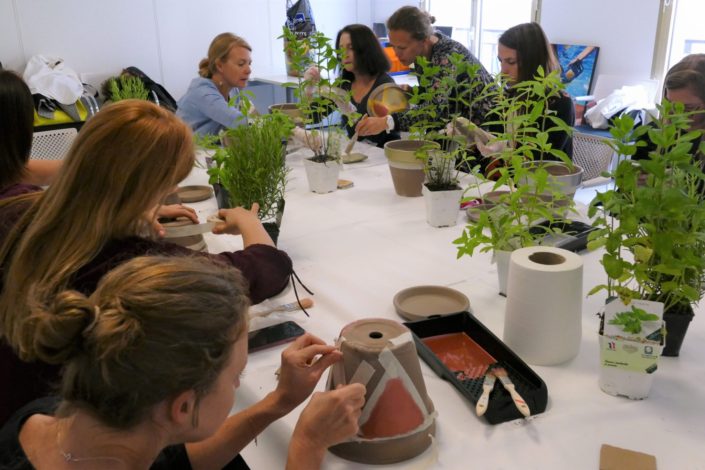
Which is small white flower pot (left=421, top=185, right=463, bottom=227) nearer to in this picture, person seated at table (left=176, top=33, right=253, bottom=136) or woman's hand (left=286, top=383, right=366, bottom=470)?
woman's hand (left=286, top=383, right=366, bottom=470)

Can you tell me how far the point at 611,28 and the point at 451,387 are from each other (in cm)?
438

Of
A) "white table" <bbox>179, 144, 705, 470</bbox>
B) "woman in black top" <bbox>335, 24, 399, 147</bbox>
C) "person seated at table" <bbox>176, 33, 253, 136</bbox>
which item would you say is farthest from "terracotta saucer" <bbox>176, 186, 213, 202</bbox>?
"woman in black top" <bbox>335, 24, 399, 147</bbox>

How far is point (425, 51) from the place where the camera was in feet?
11.1

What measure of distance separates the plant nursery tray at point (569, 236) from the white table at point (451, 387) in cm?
5

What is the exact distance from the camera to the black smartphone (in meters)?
1.35

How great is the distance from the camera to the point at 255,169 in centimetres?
176

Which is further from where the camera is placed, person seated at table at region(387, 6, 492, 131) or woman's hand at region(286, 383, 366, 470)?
person seated at table at region(387, 6, 492, 131)

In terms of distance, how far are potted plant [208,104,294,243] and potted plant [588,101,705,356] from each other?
3.03 feet

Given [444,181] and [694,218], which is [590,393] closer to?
[694,218]

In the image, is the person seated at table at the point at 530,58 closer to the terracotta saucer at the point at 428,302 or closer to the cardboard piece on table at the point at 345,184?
the cardboard piece on table at the point at 345,184

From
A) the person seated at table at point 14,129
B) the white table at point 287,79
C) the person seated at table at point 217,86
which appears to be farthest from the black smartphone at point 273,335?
the white table at point 287,79

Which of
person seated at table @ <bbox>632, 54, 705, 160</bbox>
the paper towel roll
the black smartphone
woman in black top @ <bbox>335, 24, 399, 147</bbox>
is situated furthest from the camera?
woman in black top @ <bbox>335, 24, 399, 147</bbox>

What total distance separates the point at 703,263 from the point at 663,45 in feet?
12.8

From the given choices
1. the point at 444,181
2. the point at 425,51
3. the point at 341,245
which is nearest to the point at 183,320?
the point at 341,245
